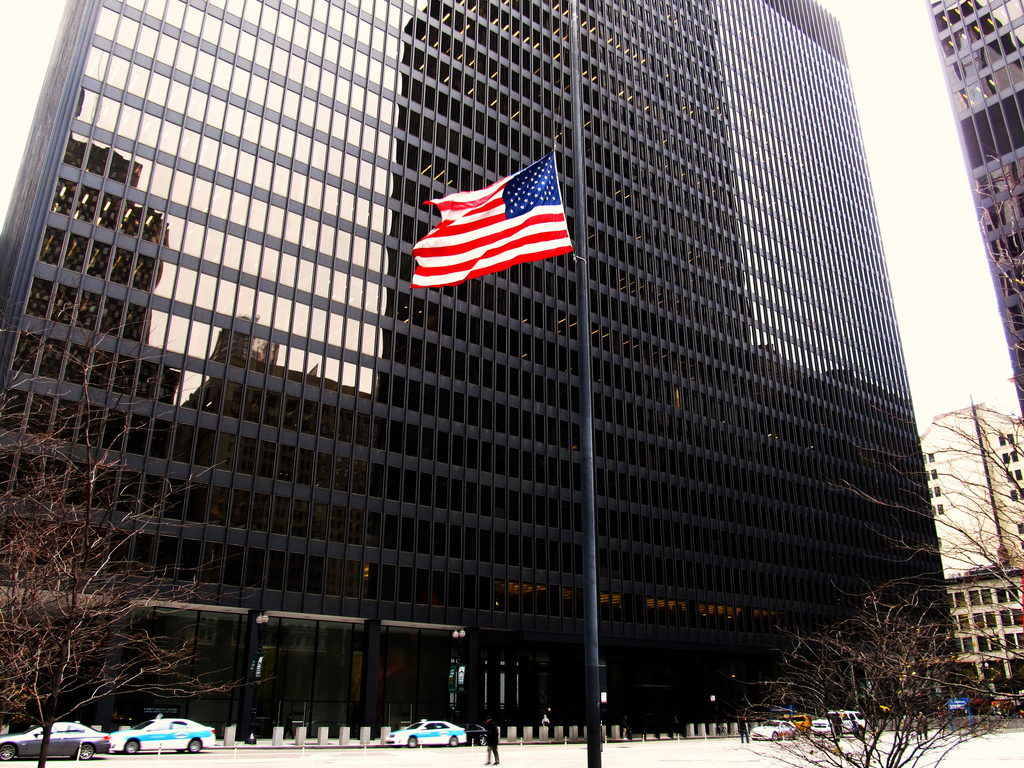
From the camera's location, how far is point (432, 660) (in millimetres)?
56531

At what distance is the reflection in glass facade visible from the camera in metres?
47.4

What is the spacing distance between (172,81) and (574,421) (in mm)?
39650

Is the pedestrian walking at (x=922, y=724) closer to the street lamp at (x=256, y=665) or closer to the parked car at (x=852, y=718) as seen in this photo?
the parked car at (x=852, y=718)

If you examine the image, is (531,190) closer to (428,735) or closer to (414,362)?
(428,735)

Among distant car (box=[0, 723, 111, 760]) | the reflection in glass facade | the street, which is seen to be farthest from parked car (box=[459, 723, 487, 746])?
distant car (box=[0, 723, 111, 760])

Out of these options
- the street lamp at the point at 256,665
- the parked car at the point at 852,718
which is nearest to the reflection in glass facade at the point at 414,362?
the street lamp at the point at 256,665

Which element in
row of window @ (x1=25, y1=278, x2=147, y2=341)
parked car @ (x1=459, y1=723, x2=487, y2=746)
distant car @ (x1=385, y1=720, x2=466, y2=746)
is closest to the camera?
row of window @ (x1=25, y1=278, x2=147, y2=341)

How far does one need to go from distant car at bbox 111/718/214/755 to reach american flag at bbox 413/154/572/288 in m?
29.1

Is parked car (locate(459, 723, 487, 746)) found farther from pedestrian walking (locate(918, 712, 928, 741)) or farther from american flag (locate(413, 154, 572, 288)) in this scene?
pedestrian walking (locate(918, 712, 928, 741))

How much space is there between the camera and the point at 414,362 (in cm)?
6022

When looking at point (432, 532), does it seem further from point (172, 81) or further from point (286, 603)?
point (172, 81)

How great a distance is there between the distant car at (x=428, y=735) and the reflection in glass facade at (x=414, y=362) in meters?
5.18

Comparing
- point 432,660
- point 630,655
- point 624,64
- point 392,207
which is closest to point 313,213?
point 392,207

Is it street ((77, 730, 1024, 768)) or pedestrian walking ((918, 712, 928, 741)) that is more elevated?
pedestrian walking ((918, 712, 928, 741))
